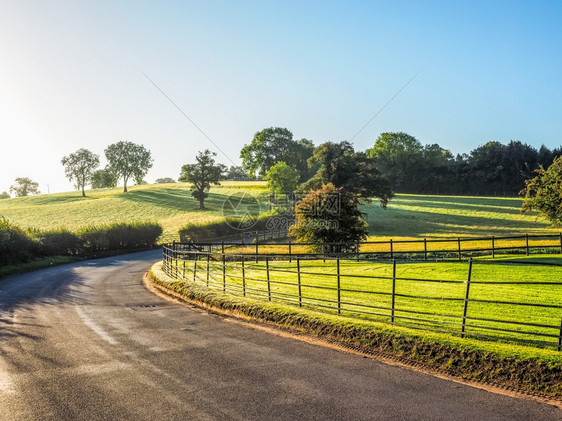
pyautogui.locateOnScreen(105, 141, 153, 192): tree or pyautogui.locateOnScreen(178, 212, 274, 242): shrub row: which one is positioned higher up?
pyautogui.locateOnScreen(105, 141, 153, 192): tree

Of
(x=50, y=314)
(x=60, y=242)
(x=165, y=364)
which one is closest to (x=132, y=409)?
(x=165, y=364)

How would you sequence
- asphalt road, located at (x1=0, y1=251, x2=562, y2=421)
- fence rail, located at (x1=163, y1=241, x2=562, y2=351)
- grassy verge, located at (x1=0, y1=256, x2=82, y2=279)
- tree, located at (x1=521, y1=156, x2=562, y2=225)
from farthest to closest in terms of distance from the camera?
tree, located at (x1=521, y1=156, x2=562, y2=225) < grassy verge, located at (x1=0, y1=256, x2=82, y2=279) < fence rail, located at (x1=163, y1=241, x2=562, y2=351) < asphalt road, located at (x1=0, y1=251, x2=562, y2=421)

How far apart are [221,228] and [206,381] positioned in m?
50.1

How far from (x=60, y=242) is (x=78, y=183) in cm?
7299

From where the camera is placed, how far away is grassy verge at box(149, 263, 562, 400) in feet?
22.2

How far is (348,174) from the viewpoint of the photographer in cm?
5875

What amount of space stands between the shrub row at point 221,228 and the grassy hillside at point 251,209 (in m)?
3.59

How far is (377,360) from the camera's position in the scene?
826 cm

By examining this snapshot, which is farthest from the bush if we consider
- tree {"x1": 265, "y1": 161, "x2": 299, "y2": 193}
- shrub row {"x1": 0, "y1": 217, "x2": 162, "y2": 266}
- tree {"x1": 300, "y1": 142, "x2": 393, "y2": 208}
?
tree {"x1": 265, "y1": 161, "x2": 299, "y2": 193}

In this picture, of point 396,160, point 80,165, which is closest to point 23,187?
point 80,165

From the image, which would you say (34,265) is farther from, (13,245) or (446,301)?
(446,301)

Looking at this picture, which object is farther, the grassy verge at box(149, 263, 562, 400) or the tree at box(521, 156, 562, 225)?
the tree at box(521, 156, 562, 225)

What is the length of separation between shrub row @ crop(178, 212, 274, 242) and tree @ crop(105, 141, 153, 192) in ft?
212

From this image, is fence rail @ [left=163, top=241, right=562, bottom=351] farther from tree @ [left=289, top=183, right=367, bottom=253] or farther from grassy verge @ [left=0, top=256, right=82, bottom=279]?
grassy verge @ [left=0, top=256, right=82, bottom=279]
